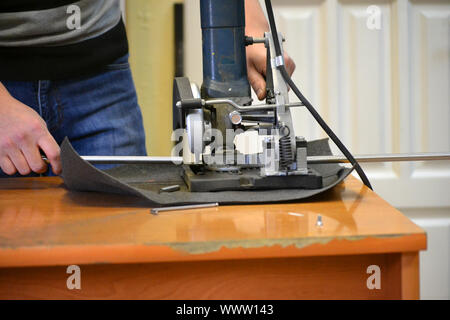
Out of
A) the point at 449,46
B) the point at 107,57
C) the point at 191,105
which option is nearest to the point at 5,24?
the point at 107,57

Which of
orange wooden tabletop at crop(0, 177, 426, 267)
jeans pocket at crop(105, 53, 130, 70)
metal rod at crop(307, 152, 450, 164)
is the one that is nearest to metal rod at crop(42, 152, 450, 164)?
metal rod at crop(307, 152, 450, 164)

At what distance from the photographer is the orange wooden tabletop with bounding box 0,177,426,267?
571mm

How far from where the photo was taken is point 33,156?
0.90 meters

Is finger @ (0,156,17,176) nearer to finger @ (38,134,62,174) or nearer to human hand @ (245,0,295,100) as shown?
finger @ (38,134,62,174)

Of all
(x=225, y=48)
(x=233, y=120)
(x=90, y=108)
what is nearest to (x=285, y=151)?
(x=233, y=120)

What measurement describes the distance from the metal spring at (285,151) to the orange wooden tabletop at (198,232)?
71mm

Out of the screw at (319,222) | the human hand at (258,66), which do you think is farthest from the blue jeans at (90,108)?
the screw at (319,222)

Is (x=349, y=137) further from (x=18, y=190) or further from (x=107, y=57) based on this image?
(x=18, y=190)

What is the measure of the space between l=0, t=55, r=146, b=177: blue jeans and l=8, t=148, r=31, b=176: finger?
272mm

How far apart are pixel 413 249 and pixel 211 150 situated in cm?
37

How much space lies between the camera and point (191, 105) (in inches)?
31.3

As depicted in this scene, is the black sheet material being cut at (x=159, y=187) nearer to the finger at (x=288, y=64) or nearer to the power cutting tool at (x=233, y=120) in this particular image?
the power cutting tool at (x=233, y=120)

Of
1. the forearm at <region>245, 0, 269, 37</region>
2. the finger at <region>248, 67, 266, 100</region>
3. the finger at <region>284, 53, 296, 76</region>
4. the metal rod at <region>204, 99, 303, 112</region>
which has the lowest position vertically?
the metal rod at <region>204, 99, 303, 112</region>

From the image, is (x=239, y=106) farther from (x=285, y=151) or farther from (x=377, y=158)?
(x=377, y=158)
